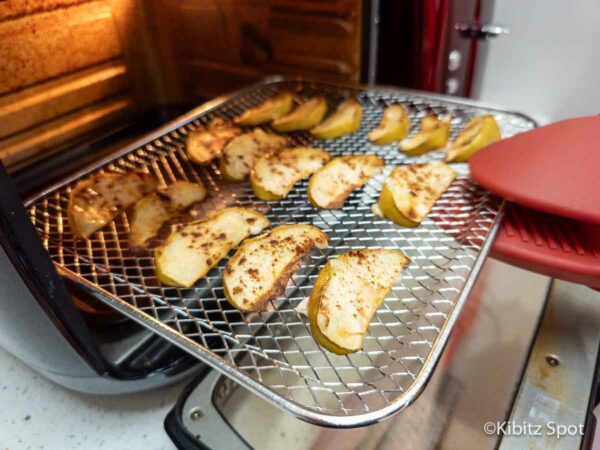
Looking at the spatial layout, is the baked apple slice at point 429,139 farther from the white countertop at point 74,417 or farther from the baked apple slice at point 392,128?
the white countertop at point 74,417

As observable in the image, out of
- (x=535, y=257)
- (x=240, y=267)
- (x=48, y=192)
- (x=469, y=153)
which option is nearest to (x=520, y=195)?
(x=535, y=257)

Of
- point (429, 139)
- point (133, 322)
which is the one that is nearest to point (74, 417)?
point (133, 322)

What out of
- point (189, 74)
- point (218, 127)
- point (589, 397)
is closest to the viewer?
point (589, 397)

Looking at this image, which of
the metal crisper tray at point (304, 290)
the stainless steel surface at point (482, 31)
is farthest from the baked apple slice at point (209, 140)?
the stainless steel surface at point (482, 31)

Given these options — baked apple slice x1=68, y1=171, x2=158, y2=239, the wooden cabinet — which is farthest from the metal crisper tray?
the wooden cabinet

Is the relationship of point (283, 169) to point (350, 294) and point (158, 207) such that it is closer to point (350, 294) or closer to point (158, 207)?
point (158, 207)

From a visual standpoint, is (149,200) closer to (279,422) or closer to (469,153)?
(279,422)
